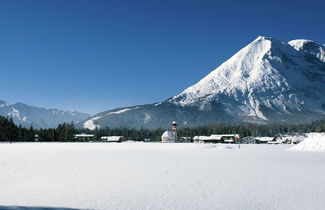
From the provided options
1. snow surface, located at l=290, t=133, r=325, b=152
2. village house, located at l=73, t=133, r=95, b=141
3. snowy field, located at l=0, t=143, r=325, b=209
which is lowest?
snowy field, located at l=0, t=143, r=325, b=209

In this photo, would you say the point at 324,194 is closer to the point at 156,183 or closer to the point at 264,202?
the point at 264,202

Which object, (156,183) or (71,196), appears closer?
(71,196)

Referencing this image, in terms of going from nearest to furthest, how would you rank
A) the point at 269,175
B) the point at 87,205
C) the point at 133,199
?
Result: the point at 87,205 → the point at 133,199 → the point at 269,175

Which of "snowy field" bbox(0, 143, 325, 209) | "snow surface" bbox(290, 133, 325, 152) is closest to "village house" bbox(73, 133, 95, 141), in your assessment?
"snow surface" bbox(290, 133, 325, 152)

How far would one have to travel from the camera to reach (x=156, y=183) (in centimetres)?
2181

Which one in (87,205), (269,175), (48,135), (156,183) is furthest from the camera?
(48,135)

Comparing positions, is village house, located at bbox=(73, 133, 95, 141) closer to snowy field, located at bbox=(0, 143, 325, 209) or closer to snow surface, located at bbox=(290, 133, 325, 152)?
snow surface, located at bbox=(290, 133, 325, 152)

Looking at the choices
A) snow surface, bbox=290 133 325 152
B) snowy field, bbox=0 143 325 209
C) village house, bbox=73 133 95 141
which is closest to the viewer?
snowy field, bbox=0 143 325 209

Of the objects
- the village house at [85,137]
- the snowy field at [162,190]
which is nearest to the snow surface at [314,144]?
the snowy field at [162,190]

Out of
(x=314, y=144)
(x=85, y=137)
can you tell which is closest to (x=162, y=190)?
(x=314, y=144)

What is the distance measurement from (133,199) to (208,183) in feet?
20.7

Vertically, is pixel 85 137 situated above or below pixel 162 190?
above

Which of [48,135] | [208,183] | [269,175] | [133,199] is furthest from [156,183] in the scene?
[48,135]

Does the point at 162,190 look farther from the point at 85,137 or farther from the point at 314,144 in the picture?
the point at 85,137
